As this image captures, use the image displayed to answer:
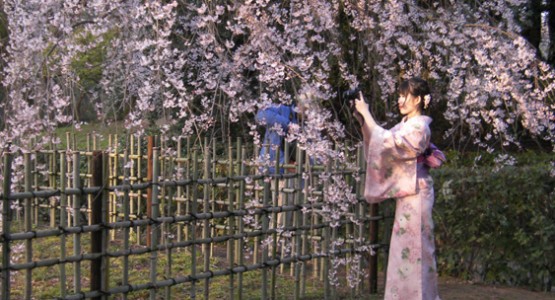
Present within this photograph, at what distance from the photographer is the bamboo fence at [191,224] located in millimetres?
4348

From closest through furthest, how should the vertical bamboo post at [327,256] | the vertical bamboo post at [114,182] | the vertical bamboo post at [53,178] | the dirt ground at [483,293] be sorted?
1. the vertical bamboo post at [327,256]
2. the dirt ground at [483,293]
3. the vertical bamboo post at [114,182]
4. the vertical bamboo post at [53,178]

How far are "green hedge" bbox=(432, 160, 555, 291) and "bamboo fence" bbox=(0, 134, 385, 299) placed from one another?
76cm

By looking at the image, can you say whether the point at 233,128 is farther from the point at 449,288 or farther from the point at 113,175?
the point at 449,288

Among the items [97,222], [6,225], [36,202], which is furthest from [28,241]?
[36,202]

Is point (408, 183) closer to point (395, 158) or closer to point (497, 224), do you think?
point (395, 158)

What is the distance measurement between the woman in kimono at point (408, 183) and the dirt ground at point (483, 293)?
3.92ft

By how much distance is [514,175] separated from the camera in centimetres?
643

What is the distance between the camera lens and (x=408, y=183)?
190 inches

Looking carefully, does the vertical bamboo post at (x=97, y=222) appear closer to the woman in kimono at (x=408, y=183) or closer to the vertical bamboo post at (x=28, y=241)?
the vertical bamboo post at (x=28, y=241)

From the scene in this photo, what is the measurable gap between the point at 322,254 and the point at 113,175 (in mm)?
2682

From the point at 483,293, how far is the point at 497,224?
609 mm

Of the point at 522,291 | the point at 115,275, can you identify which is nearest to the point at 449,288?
the point at 522,291

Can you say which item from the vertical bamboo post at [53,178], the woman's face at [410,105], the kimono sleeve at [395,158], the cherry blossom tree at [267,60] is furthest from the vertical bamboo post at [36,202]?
the woman's face at [410,105]

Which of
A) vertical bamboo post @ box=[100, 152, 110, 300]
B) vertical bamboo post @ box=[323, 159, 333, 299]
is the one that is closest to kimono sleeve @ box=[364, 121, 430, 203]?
vertical bamboo post @ box=[323, 159, 333, 299]
